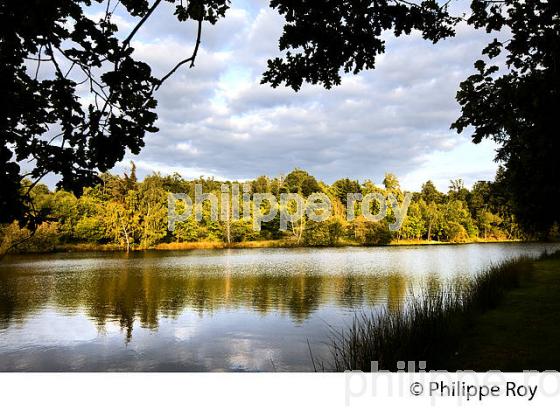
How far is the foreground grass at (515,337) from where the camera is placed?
→ 17.2ft

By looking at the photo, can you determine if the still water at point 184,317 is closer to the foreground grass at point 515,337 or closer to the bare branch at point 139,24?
the foreground grass at point 515,337

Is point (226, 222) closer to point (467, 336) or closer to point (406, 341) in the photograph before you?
point (467, 336)

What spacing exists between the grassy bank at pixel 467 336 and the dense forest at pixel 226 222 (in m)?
30.6

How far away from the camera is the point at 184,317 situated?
37.3 ft

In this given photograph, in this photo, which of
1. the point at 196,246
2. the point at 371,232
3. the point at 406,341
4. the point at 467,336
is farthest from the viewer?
the point at 371,232

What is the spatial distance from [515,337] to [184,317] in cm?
788

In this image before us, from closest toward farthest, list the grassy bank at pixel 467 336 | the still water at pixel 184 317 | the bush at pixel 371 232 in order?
the grassy bank at pixel 467 336 → the still water at pixel 184 317 → the bush at pixel 371 232

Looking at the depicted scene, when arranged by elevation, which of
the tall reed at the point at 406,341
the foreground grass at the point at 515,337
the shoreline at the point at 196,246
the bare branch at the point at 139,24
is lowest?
the shoreline at the point at 196,246

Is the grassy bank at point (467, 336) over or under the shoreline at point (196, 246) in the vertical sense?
over

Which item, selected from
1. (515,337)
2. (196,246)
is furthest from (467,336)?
(196,246)

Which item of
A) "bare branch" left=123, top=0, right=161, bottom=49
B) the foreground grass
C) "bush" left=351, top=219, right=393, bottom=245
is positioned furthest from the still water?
"bush" left=351, top=219, right=393, bottom=245

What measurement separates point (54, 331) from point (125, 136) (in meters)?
9.10

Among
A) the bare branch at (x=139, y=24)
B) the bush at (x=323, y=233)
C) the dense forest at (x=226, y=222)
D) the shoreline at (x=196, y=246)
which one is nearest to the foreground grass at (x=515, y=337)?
the bare branch at (x=139, y=24)
